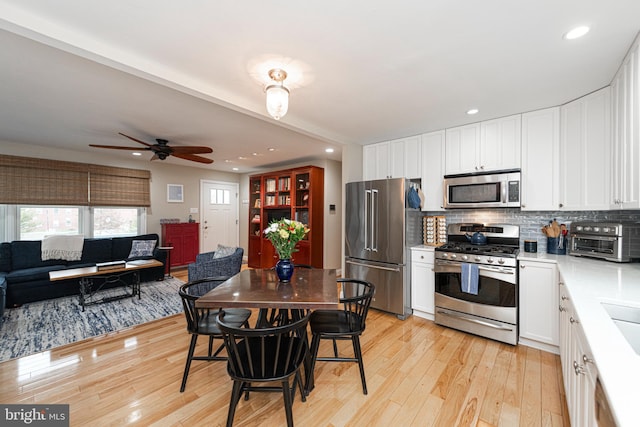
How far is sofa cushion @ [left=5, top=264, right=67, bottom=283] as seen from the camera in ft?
12.1

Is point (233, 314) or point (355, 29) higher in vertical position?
point (355, 29)

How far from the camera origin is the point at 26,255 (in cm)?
418

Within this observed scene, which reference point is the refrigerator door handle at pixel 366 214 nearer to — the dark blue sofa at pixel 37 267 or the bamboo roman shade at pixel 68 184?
the dark blue sofa at pixel 37 267

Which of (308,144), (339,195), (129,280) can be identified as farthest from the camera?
(339,195)

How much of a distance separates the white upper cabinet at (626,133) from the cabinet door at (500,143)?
0.77 metres

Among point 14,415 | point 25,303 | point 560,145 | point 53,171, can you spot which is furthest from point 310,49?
point 53,171

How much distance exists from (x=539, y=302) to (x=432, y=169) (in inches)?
72.4

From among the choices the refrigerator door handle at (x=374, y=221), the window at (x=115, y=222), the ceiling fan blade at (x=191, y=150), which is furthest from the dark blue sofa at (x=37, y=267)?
the refrigerator door handle at (x=374, y=221)

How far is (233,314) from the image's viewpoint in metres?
2.25

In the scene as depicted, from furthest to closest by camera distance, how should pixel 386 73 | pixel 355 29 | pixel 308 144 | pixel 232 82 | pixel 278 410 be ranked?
pixel 308 144 → pixel 232 82 → pixel 386 73 → pixel 278 410 → pixel 355 29

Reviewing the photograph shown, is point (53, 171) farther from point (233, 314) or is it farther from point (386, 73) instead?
point (386, 73)

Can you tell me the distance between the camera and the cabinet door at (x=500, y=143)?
2938 millimetres

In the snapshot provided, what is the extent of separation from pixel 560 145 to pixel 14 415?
498cm

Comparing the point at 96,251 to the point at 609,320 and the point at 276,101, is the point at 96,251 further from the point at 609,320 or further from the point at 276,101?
the point at 609,320
